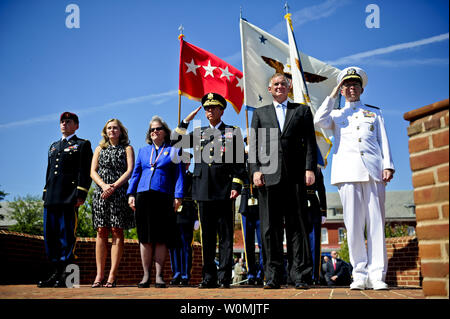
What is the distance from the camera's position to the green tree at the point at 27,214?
44.7 meters

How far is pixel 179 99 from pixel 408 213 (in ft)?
202

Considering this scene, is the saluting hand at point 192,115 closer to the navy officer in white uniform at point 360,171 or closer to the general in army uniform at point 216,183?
the general in army uniform at point 216,183

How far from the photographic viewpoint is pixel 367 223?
482cm

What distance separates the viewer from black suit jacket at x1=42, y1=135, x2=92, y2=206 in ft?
18.8

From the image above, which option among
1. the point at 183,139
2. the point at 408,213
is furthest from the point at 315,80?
the point at 408,213

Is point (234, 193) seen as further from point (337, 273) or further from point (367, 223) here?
point (337, 273)

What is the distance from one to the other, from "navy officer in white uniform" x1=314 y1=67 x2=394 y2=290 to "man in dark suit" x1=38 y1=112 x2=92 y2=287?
318 cm

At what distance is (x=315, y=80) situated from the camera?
10.2 metres

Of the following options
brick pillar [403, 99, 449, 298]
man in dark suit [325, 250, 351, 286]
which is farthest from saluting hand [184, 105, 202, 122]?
man in dark suit [325, 250, 351, 286]

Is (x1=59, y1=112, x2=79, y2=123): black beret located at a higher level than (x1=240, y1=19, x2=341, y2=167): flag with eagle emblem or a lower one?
lower

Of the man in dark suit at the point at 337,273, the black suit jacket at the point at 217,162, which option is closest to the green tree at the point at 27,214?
the man in dark suit at the point at 337,273

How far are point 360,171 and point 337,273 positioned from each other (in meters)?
8.69

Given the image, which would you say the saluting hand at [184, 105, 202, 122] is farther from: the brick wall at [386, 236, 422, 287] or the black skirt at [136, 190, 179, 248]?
the brick wall at [386, 236, 422, 287]

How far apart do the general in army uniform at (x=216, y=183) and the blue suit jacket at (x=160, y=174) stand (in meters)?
0.43
